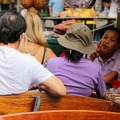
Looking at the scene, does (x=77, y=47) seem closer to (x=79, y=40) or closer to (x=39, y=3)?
(x=79, y=40)

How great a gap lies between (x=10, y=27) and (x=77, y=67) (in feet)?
1.95

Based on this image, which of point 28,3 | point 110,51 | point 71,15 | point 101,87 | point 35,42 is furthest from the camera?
point 28,3

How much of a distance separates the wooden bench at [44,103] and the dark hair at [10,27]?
423 millimetres

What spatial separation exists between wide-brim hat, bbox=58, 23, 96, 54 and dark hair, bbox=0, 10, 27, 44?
44 centimetres

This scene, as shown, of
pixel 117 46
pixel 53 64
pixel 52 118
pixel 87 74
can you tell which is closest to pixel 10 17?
pixel 53 64

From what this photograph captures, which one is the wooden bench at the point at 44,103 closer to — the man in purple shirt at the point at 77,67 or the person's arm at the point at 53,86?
the person's arm at the point at 53,86

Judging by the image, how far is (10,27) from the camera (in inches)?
87.2

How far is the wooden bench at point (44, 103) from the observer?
2.01 meters

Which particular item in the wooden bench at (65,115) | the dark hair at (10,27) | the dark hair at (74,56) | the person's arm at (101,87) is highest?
the dark hair at (10,27)

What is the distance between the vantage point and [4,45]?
7.34 ft

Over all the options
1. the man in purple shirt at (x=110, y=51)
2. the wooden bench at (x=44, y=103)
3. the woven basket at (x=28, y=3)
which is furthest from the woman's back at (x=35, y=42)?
the wooden bench at (x=44, y=103)

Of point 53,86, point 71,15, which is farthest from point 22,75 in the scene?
point 71,15

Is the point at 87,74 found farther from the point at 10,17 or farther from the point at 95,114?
the point at 95,114

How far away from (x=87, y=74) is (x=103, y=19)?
5.64 feet
